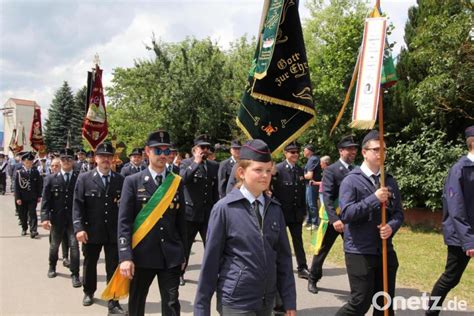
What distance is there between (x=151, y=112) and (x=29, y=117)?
60.3 m

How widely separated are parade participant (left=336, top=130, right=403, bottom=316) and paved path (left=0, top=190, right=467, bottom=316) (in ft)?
5.37

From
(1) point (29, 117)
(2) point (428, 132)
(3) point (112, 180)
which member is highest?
(1) point (29, 117)

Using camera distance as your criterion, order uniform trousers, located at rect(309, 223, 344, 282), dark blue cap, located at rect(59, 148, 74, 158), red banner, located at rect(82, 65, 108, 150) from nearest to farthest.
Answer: uniform trousers, located at rect(309, 223, 344, 282)
dark blue cap, located at rect(59, 148, 74, 158)
red banner, located at rect(82, 65, 108, 150)

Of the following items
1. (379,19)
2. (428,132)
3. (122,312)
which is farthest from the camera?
(428,132)

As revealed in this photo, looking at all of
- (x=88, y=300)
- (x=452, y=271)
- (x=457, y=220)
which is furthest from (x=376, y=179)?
(x=88, y=300)

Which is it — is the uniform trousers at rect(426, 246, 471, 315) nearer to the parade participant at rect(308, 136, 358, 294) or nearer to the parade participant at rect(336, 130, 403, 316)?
the parade participant at rect(336, 130, 403, 316)

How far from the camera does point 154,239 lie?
4645 millimetres

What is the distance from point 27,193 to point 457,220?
443 inches

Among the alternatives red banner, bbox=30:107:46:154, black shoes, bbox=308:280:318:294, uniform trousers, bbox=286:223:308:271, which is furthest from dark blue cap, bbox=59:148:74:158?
red banner, bbox=30:107:46:154

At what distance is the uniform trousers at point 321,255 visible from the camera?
A: 263 inches

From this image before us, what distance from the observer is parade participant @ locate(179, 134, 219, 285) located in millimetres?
7371

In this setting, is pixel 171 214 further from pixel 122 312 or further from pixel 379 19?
pixel 379 19

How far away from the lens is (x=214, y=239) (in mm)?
3021

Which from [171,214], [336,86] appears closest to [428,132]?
[336,86]
